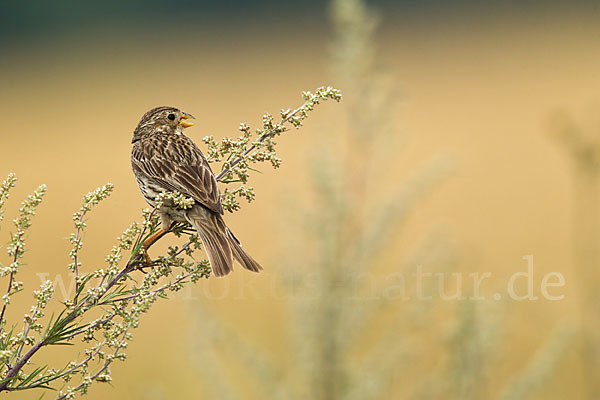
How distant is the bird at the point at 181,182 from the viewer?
3.18 m

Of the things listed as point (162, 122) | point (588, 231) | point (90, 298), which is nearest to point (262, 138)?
point (90, 298)

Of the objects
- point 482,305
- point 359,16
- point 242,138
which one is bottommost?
point 242,138

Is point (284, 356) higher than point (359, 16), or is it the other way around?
point (359, 16)

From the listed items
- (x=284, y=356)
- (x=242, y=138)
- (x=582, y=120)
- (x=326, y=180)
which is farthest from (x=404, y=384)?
(x=242, y=138)

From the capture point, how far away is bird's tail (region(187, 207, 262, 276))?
3.08 metres

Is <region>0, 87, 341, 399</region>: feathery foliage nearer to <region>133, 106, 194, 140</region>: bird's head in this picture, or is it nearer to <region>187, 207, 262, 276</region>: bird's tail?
<region>187, 207, 262, 276</region>: bird's tail

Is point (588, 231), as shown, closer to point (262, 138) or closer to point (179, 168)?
point (179, 168)

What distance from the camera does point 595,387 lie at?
451 centimetres

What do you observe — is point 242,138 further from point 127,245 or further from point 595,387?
point 595,387

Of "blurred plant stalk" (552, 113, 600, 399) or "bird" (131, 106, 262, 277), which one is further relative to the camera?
"blurred plant stalk" (552, 113, 600, 399)

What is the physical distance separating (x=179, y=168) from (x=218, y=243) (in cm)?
71

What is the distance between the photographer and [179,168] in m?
3.76

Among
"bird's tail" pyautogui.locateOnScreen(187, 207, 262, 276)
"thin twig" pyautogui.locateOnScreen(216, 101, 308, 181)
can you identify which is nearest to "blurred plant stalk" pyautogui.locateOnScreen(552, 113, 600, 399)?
"bird's tail" pyautogui.locateOnScreen(187, 207, 262, 276)

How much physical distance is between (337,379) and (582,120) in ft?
7.42
